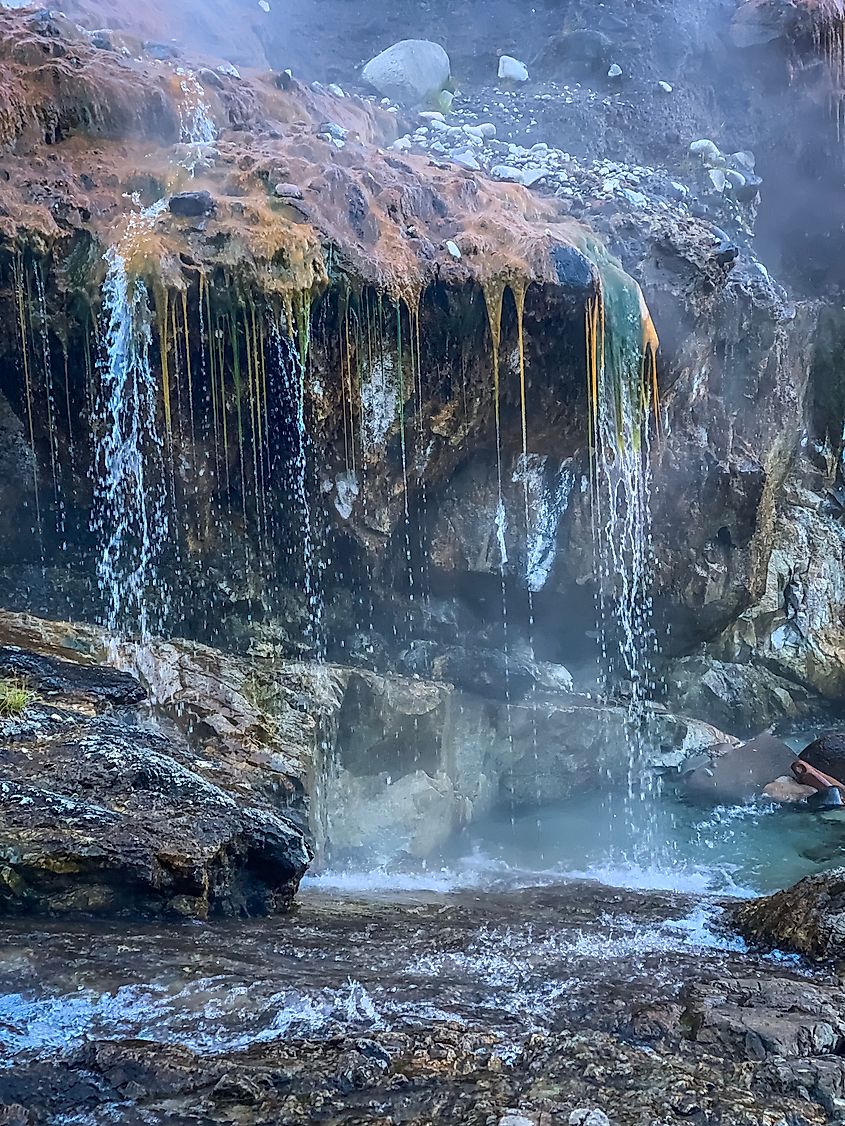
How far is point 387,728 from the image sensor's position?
1078cm

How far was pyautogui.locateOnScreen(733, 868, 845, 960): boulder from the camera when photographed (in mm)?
6035

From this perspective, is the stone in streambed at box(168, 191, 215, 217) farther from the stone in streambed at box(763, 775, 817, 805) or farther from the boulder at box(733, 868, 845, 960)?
the stone in streambed at box(763, 775, 817, 805)

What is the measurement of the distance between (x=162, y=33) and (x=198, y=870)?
50.9ft

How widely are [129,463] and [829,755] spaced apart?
11.0 metres

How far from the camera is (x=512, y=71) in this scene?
66.9ft

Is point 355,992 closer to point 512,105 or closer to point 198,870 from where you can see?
point 198,870

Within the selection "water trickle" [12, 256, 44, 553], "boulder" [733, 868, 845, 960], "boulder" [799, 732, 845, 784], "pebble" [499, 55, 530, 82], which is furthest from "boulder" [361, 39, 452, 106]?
"boulder" [733, 868, 845, 960]

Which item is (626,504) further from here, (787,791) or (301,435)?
(301,435)

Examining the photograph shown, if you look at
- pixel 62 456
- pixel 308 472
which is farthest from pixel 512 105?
pixel 62 456

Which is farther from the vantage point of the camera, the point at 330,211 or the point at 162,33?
the point at 162,33

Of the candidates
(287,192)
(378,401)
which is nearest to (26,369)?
(287,192)

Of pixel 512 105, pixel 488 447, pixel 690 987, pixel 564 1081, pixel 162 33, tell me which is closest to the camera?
pixel 564 1081

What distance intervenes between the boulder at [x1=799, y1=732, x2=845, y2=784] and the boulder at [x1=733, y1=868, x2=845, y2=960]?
741cm

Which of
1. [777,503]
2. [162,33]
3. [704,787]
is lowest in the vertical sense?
[704,787]
